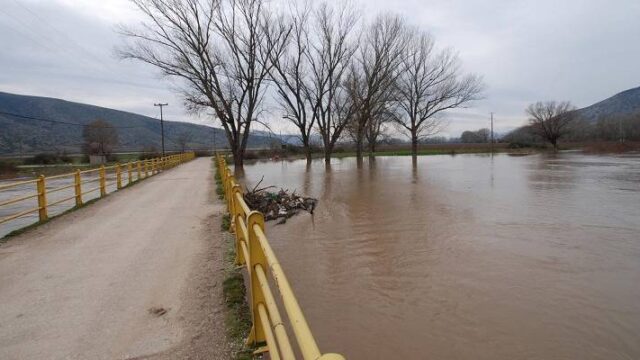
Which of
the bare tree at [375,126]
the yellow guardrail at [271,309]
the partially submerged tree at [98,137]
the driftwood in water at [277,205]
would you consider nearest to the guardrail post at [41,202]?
the driftwood in water at [277,205]

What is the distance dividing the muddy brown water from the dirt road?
1.47m

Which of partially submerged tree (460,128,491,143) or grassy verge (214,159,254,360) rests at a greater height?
partially submerged tree (460,128,491,143)

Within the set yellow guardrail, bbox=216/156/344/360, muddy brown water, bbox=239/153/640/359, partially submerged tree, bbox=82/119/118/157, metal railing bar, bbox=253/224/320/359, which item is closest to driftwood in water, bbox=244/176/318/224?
muddy brown water, bbox=239/153/640/359

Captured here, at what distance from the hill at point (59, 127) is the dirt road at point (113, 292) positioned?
270ft

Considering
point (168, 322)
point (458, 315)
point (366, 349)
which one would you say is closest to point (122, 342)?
point (168, 322)

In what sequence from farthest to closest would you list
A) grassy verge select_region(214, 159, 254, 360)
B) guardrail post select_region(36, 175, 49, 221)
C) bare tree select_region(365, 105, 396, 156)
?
bare tree select_region(365, 105, 396, 156), guardrail post select_region(36, 175, 49, 221), grassy verge select_region(214, 159, 254, 360)

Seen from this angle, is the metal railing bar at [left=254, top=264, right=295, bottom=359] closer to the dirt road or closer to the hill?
the dirt road

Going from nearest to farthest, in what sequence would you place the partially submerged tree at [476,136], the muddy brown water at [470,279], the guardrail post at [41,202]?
the muddy brown water at [470,279], the guardrail post at [41,202], the partially submerged tree at [476,136]

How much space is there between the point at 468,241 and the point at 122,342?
7.16m

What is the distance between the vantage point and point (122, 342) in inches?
146

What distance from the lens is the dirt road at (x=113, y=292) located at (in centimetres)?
367

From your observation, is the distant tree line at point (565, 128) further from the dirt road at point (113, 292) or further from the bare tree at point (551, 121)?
the dirt road at point (113, 292)

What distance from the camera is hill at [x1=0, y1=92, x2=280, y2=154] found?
108 meters

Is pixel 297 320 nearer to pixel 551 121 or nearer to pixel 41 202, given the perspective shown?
pixel 41 202
